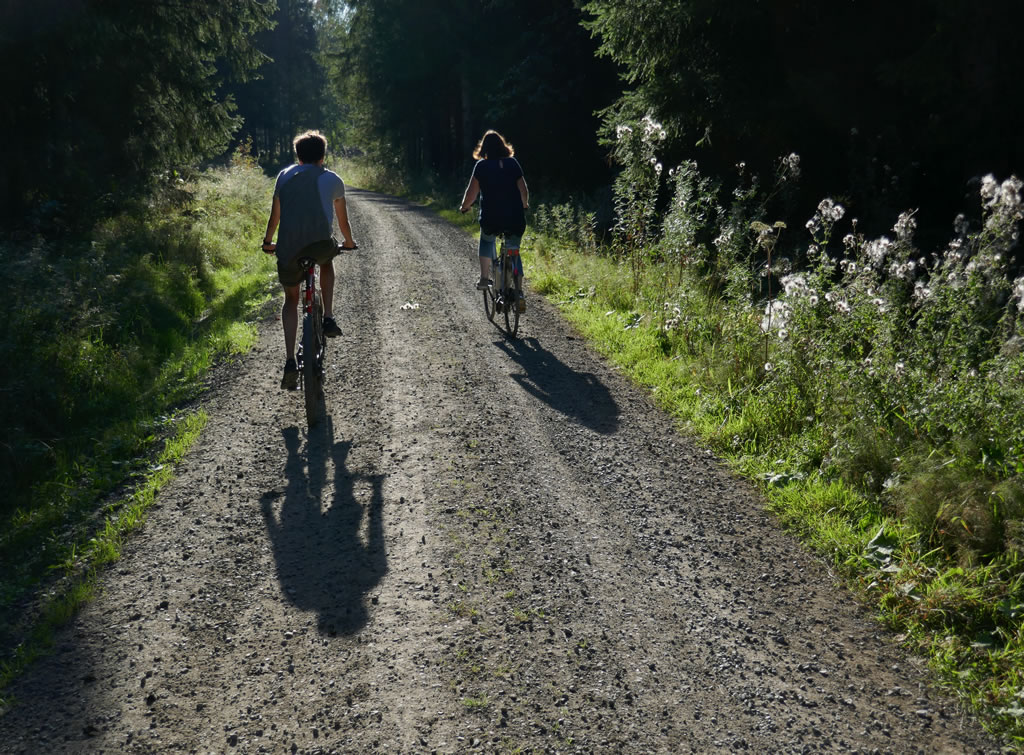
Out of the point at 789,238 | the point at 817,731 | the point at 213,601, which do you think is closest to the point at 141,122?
the point at 789,238

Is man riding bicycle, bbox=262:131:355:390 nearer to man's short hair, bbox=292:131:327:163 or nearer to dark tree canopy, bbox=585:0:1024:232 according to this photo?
man's short hair, bbox=292:131:327:163

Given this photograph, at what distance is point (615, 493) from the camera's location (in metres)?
5.37

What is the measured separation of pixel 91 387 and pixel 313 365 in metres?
2.68

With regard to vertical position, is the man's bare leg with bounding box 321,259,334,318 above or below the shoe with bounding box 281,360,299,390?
above

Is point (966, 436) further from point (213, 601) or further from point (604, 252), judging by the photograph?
point (604, 252)

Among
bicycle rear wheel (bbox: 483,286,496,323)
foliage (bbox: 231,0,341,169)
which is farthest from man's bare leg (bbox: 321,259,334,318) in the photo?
foliage (bbox: 231,0,341,169)

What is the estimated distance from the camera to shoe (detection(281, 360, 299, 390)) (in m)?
6.69

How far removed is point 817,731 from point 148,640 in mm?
3119

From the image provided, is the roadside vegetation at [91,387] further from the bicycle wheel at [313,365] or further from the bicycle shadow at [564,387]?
the bicycle shadow at [564,387]

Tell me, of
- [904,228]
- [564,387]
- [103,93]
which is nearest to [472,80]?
[103,93]

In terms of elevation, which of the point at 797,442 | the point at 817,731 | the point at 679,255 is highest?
the point at 679,255

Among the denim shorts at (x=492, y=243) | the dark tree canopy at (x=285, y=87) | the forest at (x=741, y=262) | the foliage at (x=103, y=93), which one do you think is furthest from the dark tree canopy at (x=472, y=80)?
the dark tree canopy at (x=285, y=87)

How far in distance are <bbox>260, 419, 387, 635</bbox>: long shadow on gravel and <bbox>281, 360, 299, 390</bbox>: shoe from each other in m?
0.72

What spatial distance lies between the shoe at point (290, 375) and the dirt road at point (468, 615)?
40 cm
